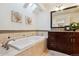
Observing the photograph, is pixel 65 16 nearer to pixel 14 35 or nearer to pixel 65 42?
pixel 65 42

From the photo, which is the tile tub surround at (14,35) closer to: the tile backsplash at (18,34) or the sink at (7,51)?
the tile backsplash at (18,34)

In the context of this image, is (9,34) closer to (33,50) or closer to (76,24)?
(33,50)

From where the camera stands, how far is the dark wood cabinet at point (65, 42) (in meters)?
1.68

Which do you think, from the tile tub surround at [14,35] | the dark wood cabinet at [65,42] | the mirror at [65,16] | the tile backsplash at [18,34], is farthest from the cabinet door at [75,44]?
the tile tub surround at [14,35]

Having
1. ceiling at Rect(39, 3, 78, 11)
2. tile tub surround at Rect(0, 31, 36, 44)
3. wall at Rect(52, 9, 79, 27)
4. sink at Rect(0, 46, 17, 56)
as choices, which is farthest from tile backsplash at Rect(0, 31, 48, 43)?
ceiling at Rect(39, 3, 78, 11)

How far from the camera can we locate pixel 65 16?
170 centimetres

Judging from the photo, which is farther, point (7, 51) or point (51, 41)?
point (51, 41)

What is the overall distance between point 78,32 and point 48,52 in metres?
0.51

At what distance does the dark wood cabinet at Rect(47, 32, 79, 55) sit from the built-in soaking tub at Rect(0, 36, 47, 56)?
106 mm

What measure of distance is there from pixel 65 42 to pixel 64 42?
0.01 meters

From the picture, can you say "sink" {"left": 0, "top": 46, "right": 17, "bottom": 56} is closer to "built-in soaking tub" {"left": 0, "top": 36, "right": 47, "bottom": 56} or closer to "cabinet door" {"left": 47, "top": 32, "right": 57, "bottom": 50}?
"built-in soaking tub" {"left": 0, "top": 36, "right": 47, "bottom": 56}

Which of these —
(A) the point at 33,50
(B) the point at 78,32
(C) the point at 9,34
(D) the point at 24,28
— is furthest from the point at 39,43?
(B) the point at 78,32

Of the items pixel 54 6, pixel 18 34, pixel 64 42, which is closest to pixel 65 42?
pixel 64 42

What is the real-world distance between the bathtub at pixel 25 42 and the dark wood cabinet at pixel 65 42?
13 cm
